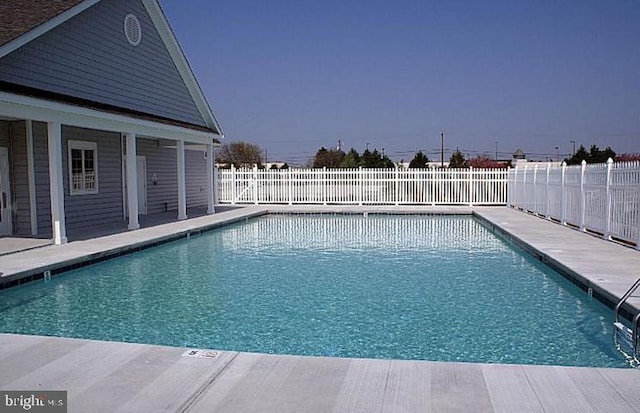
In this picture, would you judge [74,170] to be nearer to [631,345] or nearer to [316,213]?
[316,213]

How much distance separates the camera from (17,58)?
9.31m

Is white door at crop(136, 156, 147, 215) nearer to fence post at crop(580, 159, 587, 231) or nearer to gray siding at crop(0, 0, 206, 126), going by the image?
gray siding at crop(0, 0, 206, 126)

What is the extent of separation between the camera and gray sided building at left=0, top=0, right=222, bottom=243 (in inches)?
365

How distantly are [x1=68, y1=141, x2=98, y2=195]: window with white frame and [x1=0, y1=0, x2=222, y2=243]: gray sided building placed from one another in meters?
0.02

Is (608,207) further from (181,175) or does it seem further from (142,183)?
(142,183)

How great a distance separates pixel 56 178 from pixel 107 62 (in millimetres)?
4005

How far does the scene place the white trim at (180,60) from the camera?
13.9 m

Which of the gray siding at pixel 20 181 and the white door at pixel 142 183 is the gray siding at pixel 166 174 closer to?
the white door at pixel 142 183

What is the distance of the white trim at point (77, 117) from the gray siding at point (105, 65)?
896 mm

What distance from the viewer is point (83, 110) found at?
31.8ft

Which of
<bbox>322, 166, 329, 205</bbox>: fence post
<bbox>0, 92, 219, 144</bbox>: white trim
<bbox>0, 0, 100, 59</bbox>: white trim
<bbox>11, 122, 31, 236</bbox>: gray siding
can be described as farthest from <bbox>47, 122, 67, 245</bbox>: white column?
<bbox>322, 166, 329, 205</bbox>: fence post

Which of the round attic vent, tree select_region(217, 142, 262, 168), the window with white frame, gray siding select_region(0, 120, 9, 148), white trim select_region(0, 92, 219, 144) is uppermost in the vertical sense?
the round attic vent

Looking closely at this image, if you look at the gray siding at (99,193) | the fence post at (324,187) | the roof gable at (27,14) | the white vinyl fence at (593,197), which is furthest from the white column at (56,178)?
the fence post at (324,187)

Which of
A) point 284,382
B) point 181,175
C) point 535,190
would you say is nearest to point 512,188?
point 535,190
